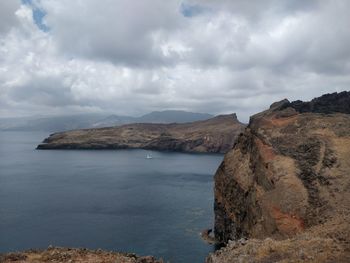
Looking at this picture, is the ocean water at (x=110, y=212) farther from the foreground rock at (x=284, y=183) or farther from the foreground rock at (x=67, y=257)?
the foreground rock at (x=67, y=257)

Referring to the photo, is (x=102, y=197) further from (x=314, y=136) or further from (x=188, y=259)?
(x=314, y=136)

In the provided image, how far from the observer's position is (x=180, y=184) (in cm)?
14662

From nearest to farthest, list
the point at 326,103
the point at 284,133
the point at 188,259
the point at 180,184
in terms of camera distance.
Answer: the point at 188,259
the point at 284,133
the point at 326,103
the point at 180,184

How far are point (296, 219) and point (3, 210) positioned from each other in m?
69.7

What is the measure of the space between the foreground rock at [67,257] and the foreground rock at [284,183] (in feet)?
27.5

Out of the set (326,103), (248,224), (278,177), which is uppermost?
(326,103)

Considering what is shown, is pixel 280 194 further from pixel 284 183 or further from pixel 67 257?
pixel 67 257

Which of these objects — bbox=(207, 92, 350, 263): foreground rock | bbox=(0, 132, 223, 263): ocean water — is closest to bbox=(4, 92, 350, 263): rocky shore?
bbox=(207, 92, 350, 263): foreground rock

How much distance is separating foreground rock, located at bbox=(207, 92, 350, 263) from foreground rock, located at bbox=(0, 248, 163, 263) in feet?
27.5

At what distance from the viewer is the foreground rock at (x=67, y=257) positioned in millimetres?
39000

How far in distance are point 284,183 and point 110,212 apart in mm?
49269

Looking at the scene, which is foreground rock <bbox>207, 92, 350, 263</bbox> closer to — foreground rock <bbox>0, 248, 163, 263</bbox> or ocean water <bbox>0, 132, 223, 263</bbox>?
foreground rock <bbox>0, 248, 163, 263</bbox>

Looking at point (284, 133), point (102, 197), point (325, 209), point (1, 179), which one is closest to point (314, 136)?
point (284, 133)

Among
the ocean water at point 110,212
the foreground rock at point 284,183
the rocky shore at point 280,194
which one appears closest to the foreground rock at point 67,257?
the rocky shore at point 280,194
